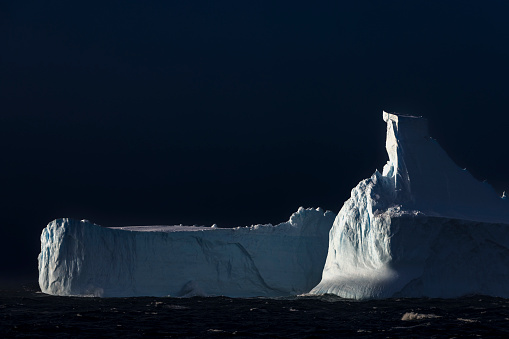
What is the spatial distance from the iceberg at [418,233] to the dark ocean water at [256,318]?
2.96 ft

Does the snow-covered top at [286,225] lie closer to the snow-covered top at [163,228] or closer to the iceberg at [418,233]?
the snow-covered top at [163,228]

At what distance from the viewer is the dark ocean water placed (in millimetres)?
18844

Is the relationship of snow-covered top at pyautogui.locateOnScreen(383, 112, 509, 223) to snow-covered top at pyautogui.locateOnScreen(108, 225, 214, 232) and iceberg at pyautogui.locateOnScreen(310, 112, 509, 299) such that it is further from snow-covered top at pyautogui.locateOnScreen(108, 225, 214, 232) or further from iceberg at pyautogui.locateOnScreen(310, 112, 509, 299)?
snow-covered top at pyautogui.locateOnScreen(108, 225, 214, 232)

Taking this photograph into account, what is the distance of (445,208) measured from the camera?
29.7 metres

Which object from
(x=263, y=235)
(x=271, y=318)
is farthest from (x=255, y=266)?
(x=271, y=318)

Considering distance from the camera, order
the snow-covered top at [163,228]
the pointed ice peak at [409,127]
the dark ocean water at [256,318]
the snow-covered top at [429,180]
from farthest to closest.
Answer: the snow-covered top at [163,228]
the pointed ice peak at [409,127]
the snow-covered top at [429,180]
the dark ocean water at [256,318]

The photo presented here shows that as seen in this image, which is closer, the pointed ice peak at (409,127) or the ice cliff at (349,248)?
the ice cliff at (349,248)

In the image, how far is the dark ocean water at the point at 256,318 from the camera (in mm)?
18844

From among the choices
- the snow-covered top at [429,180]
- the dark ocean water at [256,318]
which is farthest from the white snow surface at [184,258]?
the snow-covered top at [429,180]

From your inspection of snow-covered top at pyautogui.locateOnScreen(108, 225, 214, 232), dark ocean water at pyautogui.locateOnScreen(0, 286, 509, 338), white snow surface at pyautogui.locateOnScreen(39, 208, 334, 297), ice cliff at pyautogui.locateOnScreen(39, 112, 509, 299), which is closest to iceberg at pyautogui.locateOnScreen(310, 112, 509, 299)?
ice cliff at pyautogui.locateOnScreen(39, 112, 509, 299)

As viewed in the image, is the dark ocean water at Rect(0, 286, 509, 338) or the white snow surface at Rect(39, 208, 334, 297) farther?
the white snow surface at Rect(39, 208, 334, 297)

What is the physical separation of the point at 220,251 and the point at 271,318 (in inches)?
480

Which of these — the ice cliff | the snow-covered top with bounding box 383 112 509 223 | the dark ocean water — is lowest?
the dark ocean water

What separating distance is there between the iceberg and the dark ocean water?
0.90m
